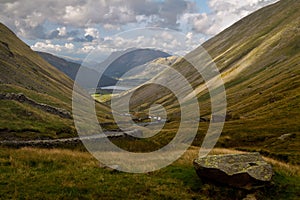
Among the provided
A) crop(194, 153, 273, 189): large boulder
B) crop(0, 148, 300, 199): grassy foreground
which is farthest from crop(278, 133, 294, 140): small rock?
crop(194, 153, 273, 189): large boulder

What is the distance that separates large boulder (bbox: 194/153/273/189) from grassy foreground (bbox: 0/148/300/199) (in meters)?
0.65

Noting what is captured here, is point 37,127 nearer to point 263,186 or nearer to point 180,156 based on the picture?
point 180,156

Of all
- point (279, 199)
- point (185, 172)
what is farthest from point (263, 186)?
point (185, 172)

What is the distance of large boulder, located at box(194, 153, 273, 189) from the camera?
896 inches

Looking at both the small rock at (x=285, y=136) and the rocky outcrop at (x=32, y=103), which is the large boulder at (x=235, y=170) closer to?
the small rock at (x=285, y=136)

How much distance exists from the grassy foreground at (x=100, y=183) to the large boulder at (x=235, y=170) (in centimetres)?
65

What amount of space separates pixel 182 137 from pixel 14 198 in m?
81.3

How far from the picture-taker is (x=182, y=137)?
9794 centimetres

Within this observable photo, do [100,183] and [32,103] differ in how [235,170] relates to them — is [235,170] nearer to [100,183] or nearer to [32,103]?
[100,183]

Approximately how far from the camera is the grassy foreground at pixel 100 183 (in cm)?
2086

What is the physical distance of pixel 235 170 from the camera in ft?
76.3

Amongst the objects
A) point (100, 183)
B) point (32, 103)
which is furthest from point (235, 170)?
point (32, 103)

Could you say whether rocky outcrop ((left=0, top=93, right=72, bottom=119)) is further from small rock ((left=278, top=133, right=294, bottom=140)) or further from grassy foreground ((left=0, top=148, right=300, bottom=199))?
small rock ((left=278, top=133, right=294, bottom=140))

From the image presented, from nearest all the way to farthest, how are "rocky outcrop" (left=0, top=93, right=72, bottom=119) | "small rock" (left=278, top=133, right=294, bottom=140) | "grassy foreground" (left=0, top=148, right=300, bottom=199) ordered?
"grassy foreground" (left=0, top=148, right=300, bottom=199), "small rock" (left=278, top=133, right=294, bottom=140), "rocky outcrop" (left=0, top=93, right=72, bottom=119)
